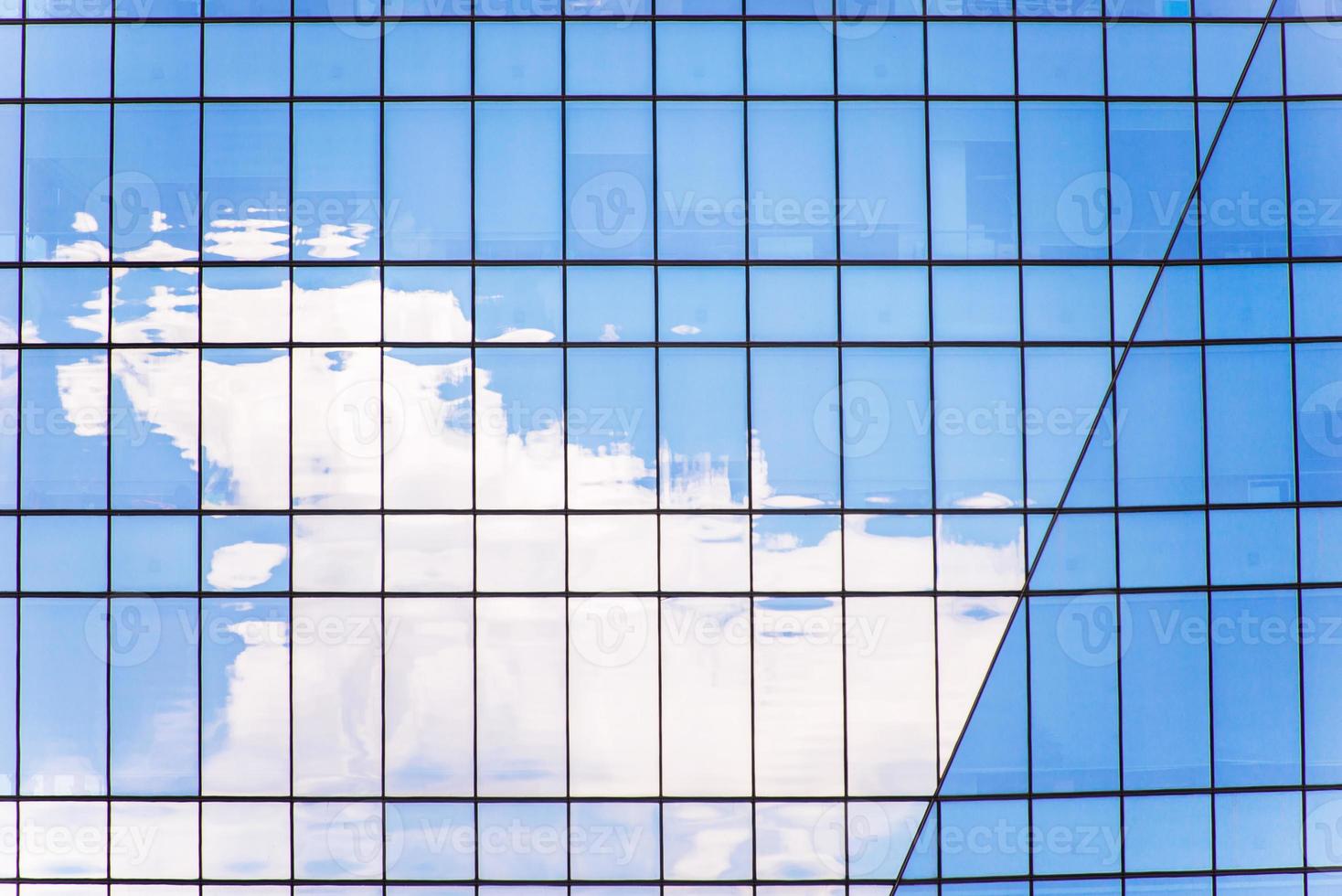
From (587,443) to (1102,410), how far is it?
5.95m

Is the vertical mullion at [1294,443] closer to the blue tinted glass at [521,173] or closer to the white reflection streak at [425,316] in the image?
the blue tinted glass at [521,173]

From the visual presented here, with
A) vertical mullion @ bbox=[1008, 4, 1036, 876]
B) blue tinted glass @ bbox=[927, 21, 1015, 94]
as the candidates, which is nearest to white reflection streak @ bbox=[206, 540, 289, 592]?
vertical mullion @ bbox=[1008, 4, 1036, 876]

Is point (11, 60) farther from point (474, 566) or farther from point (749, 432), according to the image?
point (749, 432)

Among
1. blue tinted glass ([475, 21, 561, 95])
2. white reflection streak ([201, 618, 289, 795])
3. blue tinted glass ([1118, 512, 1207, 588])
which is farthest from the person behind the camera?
blue tinted glass ([1118, 512, 1207, 588])

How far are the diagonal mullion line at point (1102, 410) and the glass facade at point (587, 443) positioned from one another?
62 mm

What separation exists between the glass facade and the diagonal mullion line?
2.4 inches

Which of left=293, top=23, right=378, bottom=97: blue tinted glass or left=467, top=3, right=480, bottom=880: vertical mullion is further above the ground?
left=293, top=23, right=378, bottom=97: blue tinted glass

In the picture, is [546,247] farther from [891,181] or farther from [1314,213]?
[1314,213]

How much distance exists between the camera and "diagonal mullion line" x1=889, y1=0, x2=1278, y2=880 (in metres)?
9.65

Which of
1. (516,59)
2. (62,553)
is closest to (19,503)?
(62,553)

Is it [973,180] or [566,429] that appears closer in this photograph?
[566,429]

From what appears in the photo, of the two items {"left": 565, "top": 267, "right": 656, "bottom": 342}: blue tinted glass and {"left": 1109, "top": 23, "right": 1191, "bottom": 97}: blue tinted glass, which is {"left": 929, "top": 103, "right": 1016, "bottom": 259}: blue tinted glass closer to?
{"left": 1109, "top": 23, "right": 1191, "bottom": 97}: blue tinted glass

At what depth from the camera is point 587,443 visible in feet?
31.5

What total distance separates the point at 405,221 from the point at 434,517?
340 centimetres
